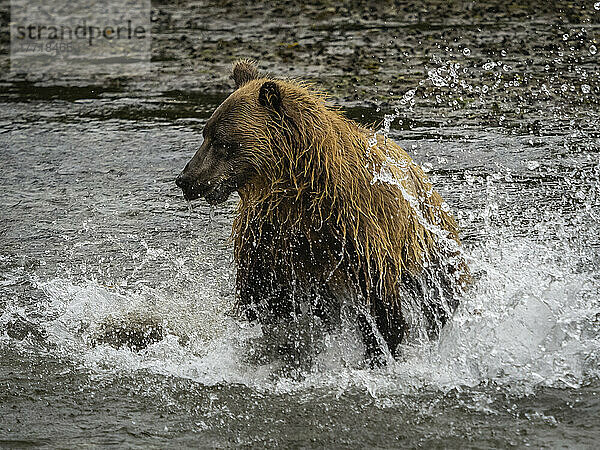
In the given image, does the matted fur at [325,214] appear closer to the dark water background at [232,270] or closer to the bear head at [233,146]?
the bear head at [233,146]

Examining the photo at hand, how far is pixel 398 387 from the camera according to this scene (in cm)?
530

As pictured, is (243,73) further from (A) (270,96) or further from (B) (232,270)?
(B) (232,270)

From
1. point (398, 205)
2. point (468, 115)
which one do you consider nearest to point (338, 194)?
point (398, 205)

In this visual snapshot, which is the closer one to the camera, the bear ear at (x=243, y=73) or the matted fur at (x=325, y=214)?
the matted fur at (x=325, y=214)

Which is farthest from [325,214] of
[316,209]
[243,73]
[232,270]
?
[232,270]

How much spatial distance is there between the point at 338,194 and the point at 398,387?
4.08 feet

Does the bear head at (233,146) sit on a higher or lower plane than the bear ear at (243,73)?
lower

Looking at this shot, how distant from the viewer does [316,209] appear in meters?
5.05

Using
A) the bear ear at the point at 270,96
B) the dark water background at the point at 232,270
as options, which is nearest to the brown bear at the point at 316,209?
the bear ear at the point at 270,96

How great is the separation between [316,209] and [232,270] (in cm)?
196

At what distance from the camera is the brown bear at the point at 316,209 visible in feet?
16.5

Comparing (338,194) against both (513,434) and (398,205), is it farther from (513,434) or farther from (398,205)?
(513,434)

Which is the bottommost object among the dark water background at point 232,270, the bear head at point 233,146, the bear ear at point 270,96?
the dark water background at point 232,270

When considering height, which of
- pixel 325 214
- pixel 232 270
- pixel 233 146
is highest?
pixel 233 146
